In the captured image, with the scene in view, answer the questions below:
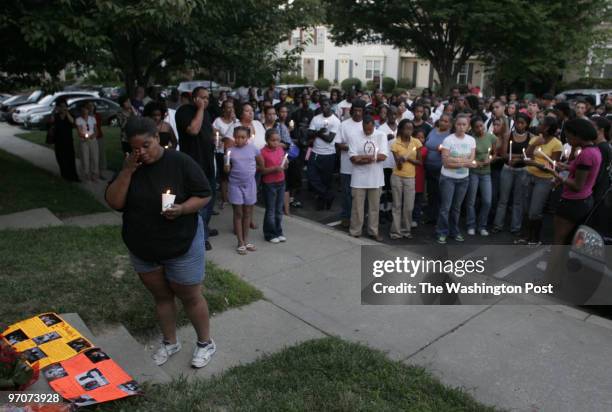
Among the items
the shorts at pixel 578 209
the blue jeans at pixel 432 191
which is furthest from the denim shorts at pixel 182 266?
the blue jeans at pixel 432 191

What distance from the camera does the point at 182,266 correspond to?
378cm

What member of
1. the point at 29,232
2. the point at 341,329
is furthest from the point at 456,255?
the point at 29,232

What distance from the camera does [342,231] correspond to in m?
7.91

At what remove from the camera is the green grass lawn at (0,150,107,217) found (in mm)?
8438

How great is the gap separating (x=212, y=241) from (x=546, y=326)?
13.6ft

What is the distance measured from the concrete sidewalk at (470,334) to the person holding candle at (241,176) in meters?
0.55

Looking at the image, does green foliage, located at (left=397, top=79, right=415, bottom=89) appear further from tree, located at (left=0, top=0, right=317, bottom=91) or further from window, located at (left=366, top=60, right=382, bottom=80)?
tree, located at (left=0, top=0, right=317, bottom=91)

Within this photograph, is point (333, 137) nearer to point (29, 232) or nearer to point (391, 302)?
point (391, 302)

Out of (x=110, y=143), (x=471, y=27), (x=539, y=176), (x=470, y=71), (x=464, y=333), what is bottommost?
(x=464, y=333)

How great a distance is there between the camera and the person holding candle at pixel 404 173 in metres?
7.47

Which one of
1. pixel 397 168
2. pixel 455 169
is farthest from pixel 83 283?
pixel 455 169

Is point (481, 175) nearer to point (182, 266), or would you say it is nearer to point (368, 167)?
point (368, 167)

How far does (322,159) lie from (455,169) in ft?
8.30

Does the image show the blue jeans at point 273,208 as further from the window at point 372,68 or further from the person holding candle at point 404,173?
the window at point 372,68
